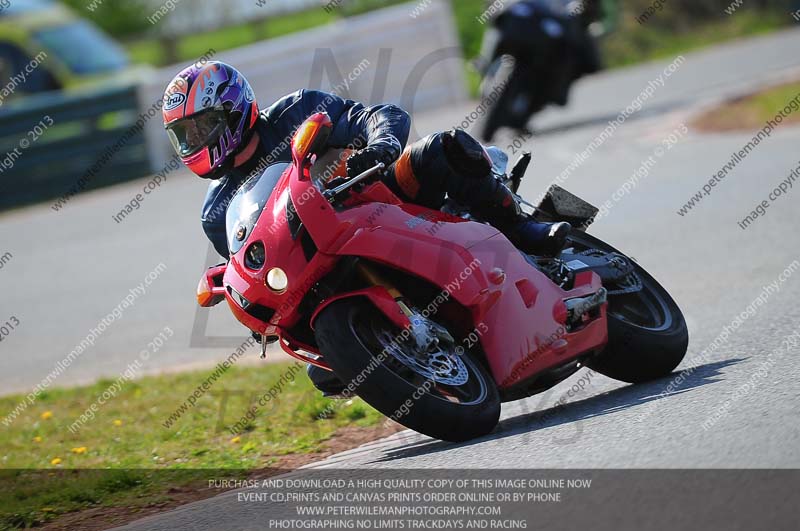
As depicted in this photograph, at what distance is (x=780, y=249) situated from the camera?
9023 mm

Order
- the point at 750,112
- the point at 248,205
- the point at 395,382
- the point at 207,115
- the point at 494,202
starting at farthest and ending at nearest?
the point at 750,112
the point at 494,202
the point at 207,115
the point at 248,205
the point at 395,382

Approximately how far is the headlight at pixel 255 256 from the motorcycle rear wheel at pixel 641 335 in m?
1.68

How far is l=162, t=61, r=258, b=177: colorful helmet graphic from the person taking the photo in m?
5.66

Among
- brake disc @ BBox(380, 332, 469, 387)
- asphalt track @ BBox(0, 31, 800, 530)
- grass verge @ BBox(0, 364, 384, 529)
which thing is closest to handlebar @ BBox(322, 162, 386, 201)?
brake disc @ BBox(380, 332, 469, 387)

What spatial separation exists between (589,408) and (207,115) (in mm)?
2187

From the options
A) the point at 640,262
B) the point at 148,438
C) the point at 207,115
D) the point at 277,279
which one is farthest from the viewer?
the point at 640,262

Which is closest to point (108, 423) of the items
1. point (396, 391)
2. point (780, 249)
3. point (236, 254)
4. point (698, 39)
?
point (236, 254)

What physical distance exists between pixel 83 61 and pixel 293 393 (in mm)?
15114

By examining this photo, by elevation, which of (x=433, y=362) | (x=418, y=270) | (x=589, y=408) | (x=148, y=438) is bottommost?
(x=148, y=438)

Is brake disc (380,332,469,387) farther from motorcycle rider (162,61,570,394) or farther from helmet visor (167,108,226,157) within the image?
helmet visor (167,108,226,157)

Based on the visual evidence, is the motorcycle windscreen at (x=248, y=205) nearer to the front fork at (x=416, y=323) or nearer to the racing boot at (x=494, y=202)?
the front fork at (x=416, y=323)

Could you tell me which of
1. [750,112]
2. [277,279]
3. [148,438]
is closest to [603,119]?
[750,112]

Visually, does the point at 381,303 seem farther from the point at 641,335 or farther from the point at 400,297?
the point at 641,335

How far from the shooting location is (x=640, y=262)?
9.76 m
